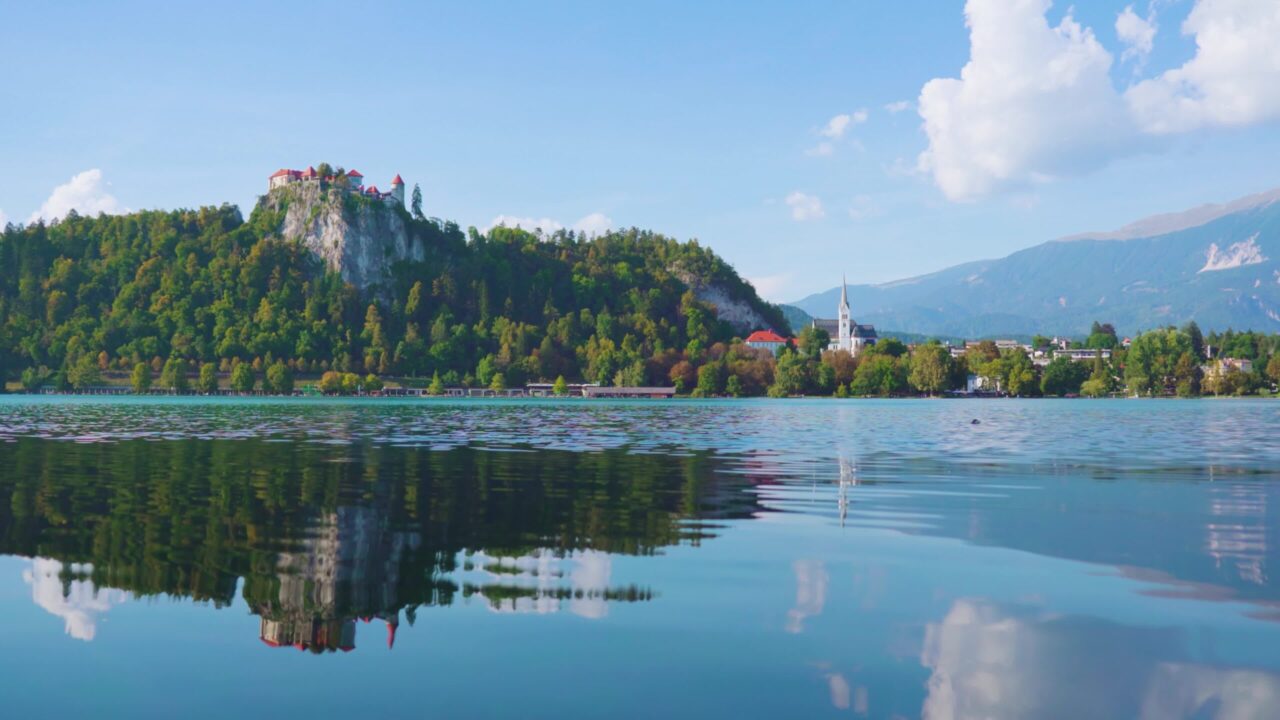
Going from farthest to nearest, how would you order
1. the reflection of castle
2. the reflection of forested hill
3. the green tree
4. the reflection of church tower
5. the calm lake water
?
the green tree, the reflection of forested hill, the reflection of castle, the reflection of church tower, the calm lake water

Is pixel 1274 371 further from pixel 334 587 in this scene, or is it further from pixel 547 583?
pixel 334 587

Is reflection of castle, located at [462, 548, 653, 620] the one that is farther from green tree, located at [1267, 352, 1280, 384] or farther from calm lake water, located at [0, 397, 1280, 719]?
green tree, located at [1267, 352, 1280, 384]

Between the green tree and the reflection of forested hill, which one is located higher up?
the green tree

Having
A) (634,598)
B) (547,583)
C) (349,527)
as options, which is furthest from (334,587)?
(349,527)

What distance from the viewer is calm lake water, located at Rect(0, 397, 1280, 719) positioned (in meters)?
9.29

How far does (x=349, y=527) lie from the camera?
60.6ft

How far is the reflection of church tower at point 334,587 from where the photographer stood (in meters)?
11.2

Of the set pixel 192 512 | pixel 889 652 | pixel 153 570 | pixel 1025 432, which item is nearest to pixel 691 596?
pixel 889 652

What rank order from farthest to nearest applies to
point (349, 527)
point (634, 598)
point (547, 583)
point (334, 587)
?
point (349, 527) < point (547, 583) < point (334, 587) < point (634, 598)

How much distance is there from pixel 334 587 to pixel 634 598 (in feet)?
12.7

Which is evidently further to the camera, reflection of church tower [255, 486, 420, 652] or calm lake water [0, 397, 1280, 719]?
reflection of church tower [255, 486, 420, 652]

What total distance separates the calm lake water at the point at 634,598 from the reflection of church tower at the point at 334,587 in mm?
55

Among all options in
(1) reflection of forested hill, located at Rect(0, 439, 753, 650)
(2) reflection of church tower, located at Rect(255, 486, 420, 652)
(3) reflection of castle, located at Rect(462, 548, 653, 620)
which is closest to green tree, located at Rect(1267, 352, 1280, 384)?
(1) reflection of forested hill, located at Rect(0, 439, 753, 650)

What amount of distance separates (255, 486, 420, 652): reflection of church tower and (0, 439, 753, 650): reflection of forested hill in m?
0.03
